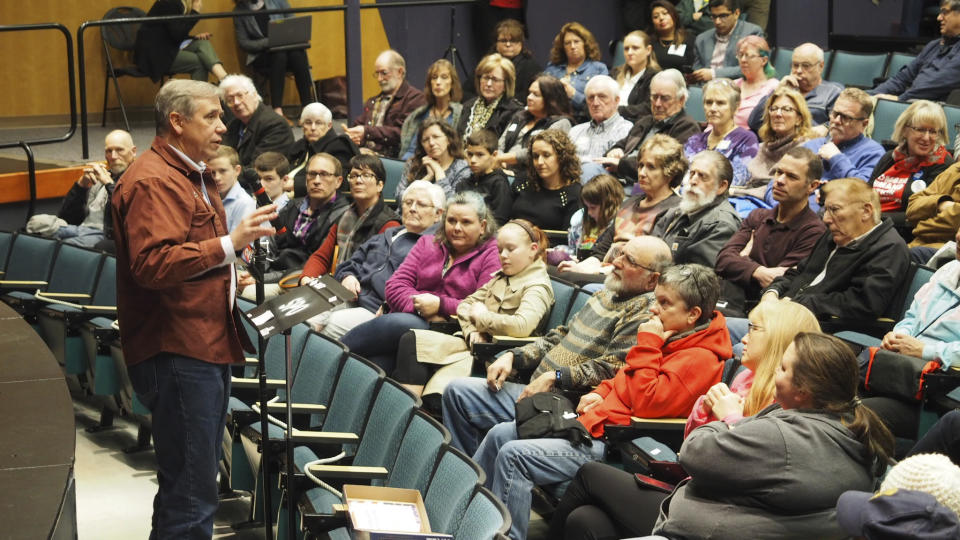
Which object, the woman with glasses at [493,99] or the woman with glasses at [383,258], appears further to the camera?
the woman with glasses at [493,99]

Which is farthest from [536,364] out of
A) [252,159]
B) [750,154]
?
[252,159]

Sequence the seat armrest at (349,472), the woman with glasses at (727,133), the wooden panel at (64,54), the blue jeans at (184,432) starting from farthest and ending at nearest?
the wooden panel at (64,54) → the woman with glasses at (727,133) → the seat armrest at (349,472) → the blue jeans at (184,432)

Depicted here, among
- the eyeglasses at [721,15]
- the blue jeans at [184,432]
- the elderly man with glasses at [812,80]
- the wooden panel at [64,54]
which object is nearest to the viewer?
the blue jeans at [184,432]

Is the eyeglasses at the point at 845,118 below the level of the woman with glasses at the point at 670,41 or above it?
below

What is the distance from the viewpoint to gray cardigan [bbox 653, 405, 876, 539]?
226 centimetres

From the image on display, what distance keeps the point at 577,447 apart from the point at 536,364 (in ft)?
2.07

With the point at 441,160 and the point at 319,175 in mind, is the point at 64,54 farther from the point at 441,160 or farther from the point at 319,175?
the point at 441,160

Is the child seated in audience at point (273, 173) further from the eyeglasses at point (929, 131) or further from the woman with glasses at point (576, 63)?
the eyeglasses at point (929, 131)

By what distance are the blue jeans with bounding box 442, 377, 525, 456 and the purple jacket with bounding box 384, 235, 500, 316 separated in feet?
2.09

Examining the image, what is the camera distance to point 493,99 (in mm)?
6480

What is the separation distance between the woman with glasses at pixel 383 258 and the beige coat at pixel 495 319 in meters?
0.67

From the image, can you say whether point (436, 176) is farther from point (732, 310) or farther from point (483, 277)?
point (732, 310)

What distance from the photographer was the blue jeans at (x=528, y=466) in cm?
306

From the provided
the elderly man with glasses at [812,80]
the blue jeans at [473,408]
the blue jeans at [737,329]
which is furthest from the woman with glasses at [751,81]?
the blue jeans at [473,408]
